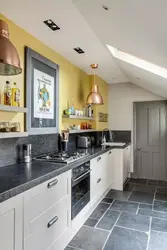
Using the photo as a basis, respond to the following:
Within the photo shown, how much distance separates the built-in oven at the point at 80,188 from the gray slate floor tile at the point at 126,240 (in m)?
0.50

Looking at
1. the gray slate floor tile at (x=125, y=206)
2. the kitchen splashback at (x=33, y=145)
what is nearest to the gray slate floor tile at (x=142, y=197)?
the gray slate floor tile at (x=125, y=206)

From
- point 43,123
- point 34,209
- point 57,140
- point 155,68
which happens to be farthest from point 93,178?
point 155,68

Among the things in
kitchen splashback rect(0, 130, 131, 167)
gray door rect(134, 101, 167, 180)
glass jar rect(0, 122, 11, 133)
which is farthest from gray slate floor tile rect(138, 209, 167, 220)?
glass jar rect(0, 122, 11, 133)

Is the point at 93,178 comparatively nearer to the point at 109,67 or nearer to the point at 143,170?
the point at 109,67

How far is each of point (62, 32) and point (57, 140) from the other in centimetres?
155

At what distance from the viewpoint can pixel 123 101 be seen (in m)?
5.07

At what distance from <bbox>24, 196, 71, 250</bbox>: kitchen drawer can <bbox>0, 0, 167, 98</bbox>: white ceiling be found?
1.79 m

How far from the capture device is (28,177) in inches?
62.3

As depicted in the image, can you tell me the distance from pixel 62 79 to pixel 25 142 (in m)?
1.32

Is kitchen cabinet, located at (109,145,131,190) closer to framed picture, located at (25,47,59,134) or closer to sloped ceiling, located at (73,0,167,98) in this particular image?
framed picture, located at (25,47,59,134)

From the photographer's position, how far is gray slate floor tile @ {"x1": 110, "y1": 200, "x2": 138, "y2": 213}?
3032 millimetres

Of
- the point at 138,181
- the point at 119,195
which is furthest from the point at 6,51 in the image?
the point at 138,181

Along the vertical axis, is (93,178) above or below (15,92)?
below

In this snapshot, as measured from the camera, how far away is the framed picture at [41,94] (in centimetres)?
236
